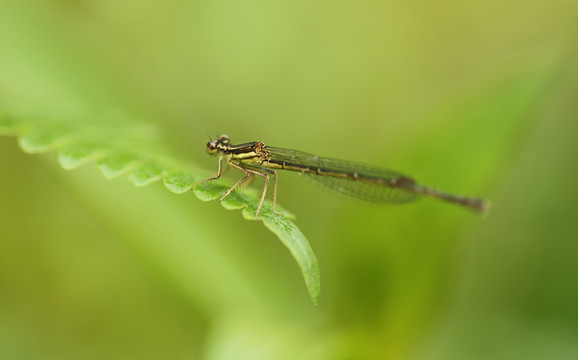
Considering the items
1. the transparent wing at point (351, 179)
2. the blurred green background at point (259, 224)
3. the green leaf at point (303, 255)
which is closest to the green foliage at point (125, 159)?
the green leaf at point (303, 255)

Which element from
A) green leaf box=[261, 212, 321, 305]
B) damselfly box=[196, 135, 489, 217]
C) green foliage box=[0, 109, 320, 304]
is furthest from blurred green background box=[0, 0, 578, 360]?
green leaf box=[261, 212, 321, 305]

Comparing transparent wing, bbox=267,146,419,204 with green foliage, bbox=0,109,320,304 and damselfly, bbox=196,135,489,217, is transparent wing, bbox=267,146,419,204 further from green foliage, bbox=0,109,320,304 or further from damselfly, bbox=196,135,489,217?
green foliage, bbox=0,109,320,304

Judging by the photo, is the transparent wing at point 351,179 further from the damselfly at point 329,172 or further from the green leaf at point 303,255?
the green leaf at point 303,255

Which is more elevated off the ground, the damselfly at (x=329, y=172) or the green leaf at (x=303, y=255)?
→ the damselfly at (x=329, y=172)

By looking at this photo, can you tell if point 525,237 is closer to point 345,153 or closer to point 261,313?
point 345,153

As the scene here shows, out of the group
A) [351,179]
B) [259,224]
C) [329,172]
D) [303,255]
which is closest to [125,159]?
[303,255]

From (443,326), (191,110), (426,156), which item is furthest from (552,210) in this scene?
(191,110)

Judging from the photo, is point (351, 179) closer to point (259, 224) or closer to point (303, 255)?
point (259, 224)
